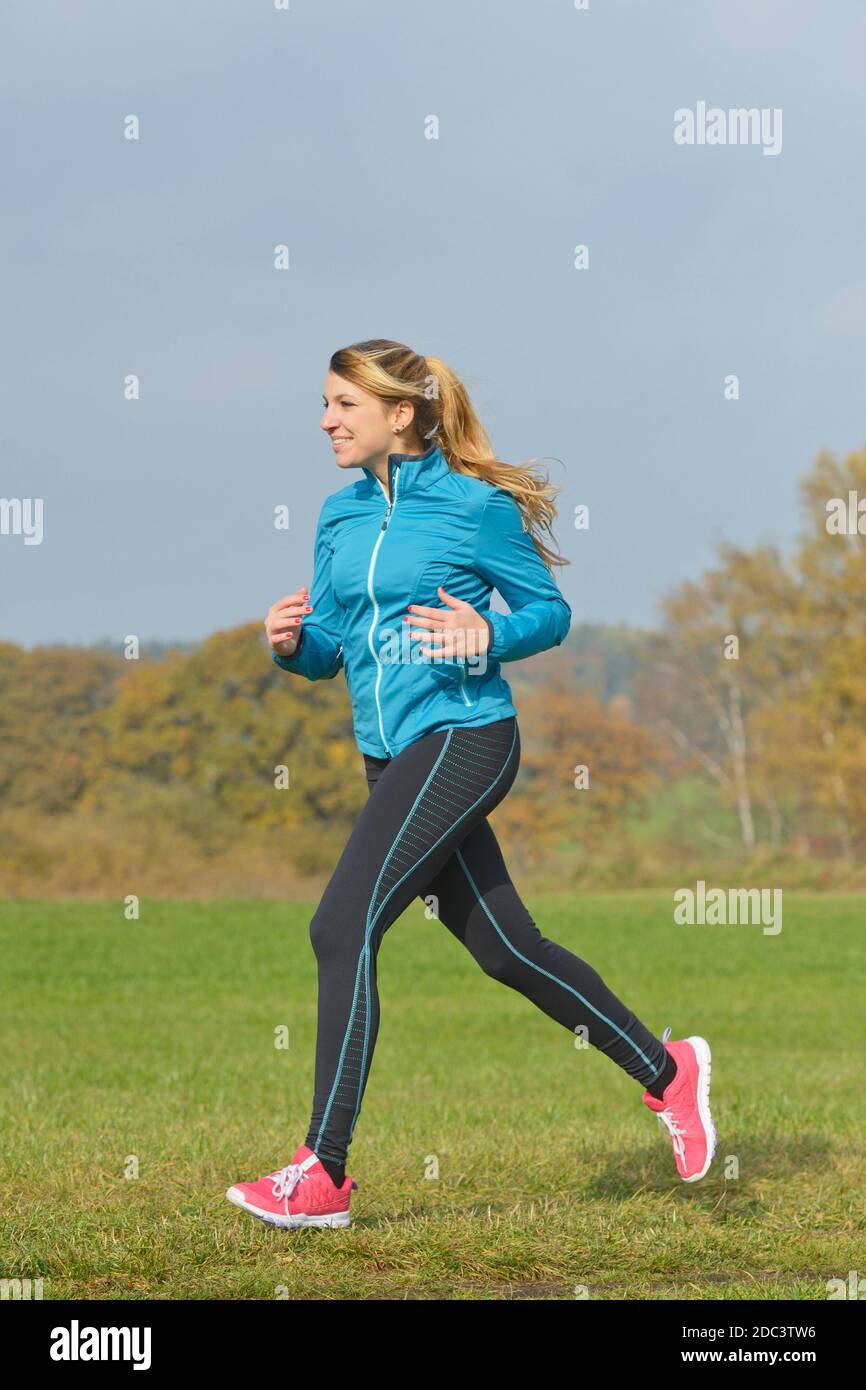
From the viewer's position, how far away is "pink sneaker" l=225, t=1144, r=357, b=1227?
452 centimetres

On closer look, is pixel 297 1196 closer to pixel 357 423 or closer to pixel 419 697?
pixel 419 697

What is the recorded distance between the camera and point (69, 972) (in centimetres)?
2250

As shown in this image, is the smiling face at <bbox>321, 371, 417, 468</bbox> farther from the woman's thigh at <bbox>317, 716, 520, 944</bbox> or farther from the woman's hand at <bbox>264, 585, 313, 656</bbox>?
the woman's thigh at <bbox>317, 716, 520, 944</bbox>

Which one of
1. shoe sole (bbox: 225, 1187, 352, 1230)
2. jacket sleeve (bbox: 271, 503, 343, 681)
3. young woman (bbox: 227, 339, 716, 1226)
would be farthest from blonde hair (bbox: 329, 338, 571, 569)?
shoe sole (bbox: 225, 1187, 352, 1230)

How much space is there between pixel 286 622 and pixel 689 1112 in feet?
6.92

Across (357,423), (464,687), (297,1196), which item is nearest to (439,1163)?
(297,1196)

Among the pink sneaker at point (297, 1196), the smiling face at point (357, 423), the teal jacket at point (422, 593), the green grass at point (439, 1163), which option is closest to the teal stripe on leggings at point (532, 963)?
the teal jacket at point (422, 593)

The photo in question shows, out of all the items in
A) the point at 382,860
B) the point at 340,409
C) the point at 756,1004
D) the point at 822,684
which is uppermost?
the point at 822,684

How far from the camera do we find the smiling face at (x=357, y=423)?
4910mm

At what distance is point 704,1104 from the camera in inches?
209

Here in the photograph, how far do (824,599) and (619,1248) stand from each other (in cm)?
4476

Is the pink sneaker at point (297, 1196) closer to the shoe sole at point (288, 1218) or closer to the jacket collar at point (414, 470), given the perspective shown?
the shoe sole at point (288, 1218)
